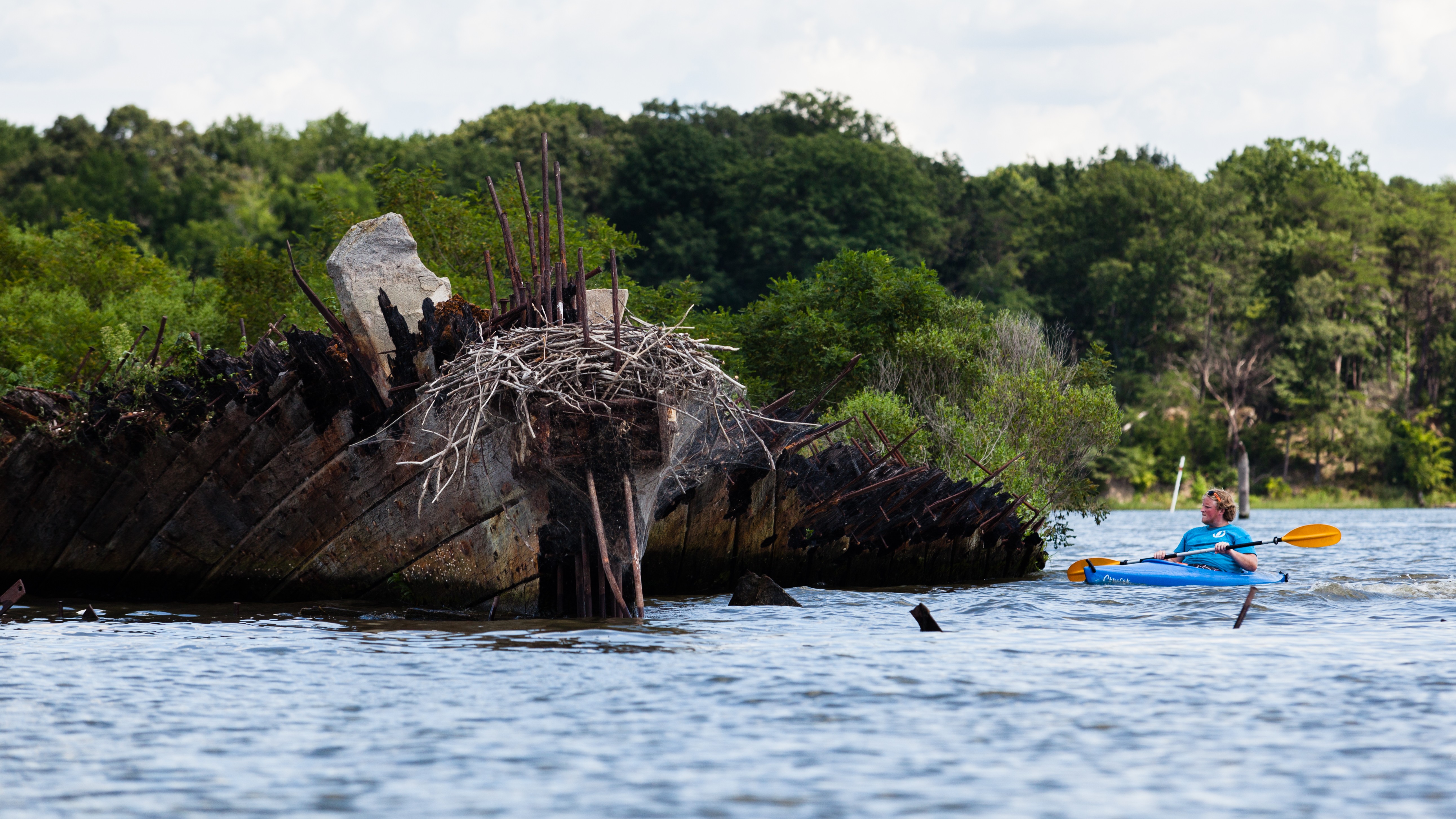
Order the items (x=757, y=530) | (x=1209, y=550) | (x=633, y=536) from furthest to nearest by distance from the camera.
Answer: (x=757, y=530)
(x=1209, y=550)
(x=633, y=536)

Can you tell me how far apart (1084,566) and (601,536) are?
34.6ft

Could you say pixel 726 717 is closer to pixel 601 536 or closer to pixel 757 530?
pixel 601 536

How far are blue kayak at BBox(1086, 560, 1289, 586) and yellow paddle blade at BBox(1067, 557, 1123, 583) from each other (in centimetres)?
87

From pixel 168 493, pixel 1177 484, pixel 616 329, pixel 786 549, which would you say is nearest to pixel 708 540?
pixel 786 549

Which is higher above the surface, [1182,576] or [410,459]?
[410,459]

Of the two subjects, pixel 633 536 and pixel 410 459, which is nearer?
pixel 633 536

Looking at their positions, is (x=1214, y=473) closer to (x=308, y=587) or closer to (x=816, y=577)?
(x=816, y=577)

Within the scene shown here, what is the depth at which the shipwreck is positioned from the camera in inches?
465

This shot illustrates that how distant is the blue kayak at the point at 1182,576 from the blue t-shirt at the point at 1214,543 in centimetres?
7

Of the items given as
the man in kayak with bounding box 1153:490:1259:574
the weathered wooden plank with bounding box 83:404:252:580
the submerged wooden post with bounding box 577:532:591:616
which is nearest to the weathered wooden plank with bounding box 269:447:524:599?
the submerged wooden post with bounding box 577:532:591:616

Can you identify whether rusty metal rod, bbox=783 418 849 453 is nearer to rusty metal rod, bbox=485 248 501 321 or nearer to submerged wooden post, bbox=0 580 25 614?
rusty metal rod, bbox=485 248 501 321

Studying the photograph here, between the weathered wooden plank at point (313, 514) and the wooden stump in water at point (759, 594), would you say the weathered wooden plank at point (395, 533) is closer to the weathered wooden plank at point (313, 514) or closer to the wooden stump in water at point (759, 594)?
the weathered wooden plank at point (313, 514)

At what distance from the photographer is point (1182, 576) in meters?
18.1

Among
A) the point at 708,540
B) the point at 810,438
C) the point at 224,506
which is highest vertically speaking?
the point at 810,438
